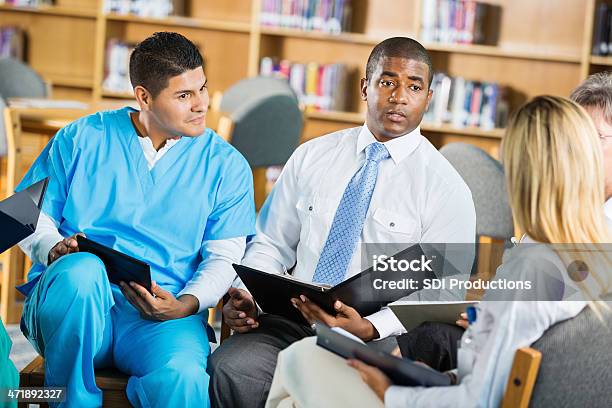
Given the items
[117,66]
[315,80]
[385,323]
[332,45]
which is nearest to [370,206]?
[385,323]

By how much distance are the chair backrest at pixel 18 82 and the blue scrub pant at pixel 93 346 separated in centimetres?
305

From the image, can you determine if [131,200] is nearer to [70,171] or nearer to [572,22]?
[70,171]

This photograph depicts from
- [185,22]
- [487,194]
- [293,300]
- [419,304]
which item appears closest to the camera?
[419,304]

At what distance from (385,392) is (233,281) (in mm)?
841

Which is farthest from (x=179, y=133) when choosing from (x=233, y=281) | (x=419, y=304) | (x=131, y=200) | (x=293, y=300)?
(x=419, y=304)

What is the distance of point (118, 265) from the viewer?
2092 mm

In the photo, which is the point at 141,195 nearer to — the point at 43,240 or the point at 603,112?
the point at 43,240

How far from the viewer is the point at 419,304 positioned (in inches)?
76.8

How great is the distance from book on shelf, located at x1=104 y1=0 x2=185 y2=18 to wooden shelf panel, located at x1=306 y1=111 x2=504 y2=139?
1.11 meters

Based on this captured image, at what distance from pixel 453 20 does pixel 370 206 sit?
3384 millimetres

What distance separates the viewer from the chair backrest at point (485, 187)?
2967mm

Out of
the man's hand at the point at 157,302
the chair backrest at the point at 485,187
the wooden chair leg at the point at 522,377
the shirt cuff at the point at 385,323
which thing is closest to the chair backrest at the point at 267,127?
the chair backrest at the point at 485,187

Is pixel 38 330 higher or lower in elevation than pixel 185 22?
lower

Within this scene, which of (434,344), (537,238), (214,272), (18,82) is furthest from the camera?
(18,82)
